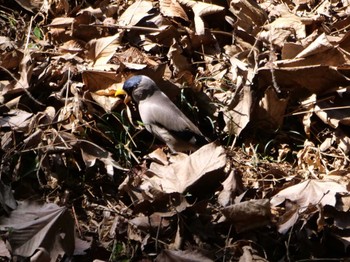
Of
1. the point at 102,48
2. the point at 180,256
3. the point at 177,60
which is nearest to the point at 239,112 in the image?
the point at 177,60

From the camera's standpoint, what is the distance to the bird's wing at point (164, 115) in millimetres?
4555

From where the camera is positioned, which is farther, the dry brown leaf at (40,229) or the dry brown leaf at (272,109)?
the dry brown leaf at (272,109)

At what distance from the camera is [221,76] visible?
4895 millimetres

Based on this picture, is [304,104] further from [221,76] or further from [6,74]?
[6,74]

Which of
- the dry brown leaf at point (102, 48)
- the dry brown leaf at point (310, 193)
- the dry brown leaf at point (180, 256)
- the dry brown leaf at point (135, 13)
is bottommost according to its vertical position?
the dry brown leaf at point (310, 193)

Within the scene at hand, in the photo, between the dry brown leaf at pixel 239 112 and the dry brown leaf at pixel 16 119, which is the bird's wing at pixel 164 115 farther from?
the dry brown leaf at pixel 16 119

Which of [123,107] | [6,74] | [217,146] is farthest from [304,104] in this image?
[6,74]

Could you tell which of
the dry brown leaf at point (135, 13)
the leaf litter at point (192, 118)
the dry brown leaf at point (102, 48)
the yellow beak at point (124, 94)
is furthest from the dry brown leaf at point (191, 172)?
the dry brown leaf at point (135, 13)

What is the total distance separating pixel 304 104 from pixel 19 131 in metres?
1.99

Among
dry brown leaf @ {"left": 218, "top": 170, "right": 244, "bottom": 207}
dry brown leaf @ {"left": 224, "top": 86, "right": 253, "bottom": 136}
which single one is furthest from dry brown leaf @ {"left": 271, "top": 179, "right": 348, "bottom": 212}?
dry brown leaf @ {"left": 224, "top": 86, "right": 253, "bottom": 136}

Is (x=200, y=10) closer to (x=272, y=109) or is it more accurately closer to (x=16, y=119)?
(x=272, y=109)

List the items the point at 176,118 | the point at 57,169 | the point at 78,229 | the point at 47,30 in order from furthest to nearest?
the point at 47,30 < the point at 176,118 < the point at 57,169 < the point at 78,229

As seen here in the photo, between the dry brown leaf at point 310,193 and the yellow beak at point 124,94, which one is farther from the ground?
the yellow beak at point 124,94

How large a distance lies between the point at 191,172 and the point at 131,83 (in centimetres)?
102
